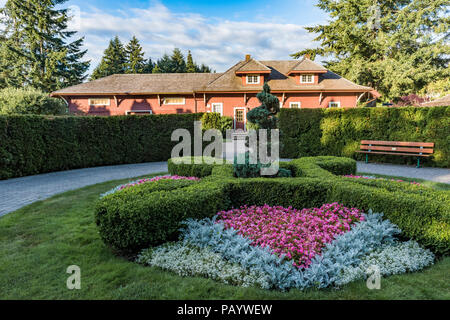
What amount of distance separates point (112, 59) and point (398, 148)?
4556 centimetres

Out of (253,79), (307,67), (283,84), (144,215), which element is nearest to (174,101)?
(253,79)

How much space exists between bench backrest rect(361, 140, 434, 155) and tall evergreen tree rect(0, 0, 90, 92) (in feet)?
108

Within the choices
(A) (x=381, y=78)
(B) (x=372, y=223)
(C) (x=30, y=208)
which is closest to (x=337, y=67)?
(A) (x=381, y=78)

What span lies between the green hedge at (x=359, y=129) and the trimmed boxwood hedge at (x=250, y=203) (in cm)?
515

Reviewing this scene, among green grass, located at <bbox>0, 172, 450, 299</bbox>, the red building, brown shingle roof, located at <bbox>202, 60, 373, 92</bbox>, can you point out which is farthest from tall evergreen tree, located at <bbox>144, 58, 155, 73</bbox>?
green grass, located at <bbox>0, 172, 450, 299</bbox>

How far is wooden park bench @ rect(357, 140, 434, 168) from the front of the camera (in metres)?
10.2

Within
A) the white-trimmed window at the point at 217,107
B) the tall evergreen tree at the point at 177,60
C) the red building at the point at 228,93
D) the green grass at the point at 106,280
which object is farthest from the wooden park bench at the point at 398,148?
the tall evergreen tree at the point at 177,60

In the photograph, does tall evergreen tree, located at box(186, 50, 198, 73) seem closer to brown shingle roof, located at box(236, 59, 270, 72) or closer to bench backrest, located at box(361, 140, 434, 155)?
brown shingle roof, located at box(236, 59, 270, 72)

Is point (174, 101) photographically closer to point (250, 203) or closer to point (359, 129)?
point (359, 129)

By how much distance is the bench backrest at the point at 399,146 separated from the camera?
10203mm

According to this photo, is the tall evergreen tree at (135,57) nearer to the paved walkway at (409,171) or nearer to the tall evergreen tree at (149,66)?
the tall evergreen tree at (149,66)

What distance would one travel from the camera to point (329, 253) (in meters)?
3.25

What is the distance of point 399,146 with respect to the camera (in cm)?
1091

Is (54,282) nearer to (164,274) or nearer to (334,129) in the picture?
(164,274)
